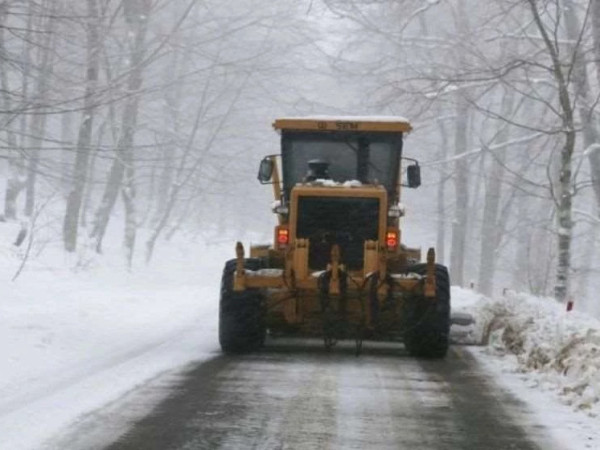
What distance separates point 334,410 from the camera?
8.47 metres

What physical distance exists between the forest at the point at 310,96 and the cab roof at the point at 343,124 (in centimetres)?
247

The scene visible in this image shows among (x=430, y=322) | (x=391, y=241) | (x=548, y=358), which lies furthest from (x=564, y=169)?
(x=548, y=358)

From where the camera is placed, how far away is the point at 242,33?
39.8 metres

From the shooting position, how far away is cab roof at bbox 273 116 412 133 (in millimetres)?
14023

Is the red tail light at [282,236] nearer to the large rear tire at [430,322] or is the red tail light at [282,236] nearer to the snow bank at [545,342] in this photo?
the large rear tire at [430,322]

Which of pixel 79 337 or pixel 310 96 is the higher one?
pixel 310 96

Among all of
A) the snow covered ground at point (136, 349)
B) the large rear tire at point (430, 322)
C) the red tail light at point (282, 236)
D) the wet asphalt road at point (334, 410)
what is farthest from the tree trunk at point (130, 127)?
the wet asphalt road at point (334, 410)

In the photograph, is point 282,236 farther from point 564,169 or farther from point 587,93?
point 587,93

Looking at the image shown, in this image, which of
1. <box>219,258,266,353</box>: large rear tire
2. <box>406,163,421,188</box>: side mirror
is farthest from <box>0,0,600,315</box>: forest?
<box>406,163,421,188</box>: side mirror

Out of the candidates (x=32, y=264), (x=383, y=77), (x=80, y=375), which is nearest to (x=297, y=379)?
(x=80, y=375)

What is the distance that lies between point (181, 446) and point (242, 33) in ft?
112

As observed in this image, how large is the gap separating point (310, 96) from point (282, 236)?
3607cm

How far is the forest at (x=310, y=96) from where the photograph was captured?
59.0 ft

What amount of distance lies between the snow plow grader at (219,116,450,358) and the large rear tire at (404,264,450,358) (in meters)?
0.01
